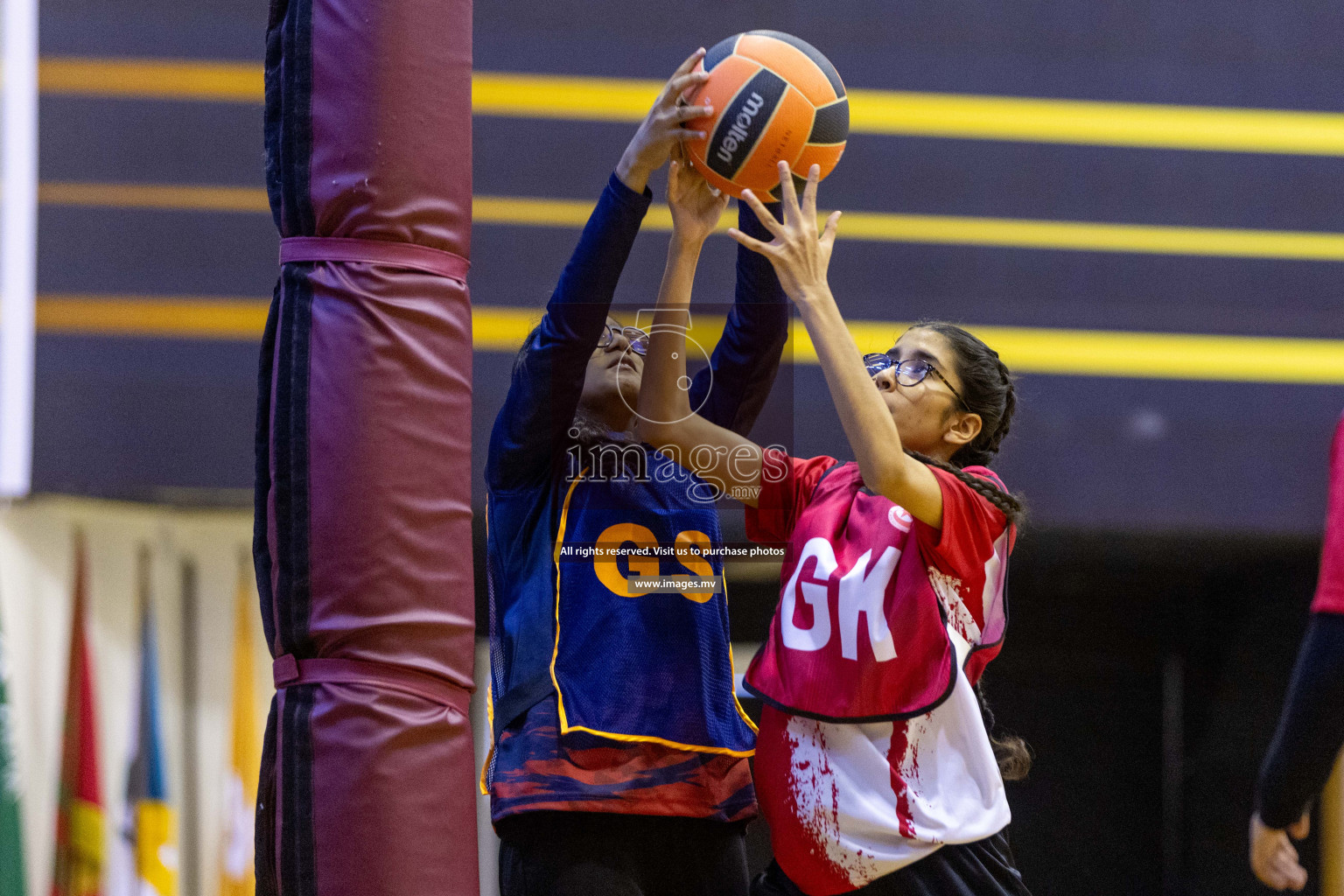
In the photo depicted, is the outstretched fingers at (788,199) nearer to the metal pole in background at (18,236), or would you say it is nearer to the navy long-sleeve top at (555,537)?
the navy long-sleeve top at (555,537)

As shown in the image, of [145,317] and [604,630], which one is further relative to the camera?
[145,317]

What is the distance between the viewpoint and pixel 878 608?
2197 mm

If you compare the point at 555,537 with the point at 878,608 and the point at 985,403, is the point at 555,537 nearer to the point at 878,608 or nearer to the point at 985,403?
the point at 878,608

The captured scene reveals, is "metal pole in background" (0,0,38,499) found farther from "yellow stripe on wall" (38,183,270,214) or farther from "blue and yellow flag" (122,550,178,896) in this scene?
"blue and yellow flag" (122,550,178,896)

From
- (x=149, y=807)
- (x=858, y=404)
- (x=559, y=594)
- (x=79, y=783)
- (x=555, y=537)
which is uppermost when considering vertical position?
(x=858, y=404)

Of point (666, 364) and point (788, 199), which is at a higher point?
point (788, 199)

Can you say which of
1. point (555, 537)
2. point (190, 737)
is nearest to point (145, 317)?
point (190, 737)

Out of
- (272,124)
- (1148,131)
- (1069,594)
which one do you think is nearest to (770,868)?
(272,124)

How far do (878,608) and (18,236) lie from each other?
4677mm

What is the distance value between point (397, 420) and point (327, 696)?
472mm

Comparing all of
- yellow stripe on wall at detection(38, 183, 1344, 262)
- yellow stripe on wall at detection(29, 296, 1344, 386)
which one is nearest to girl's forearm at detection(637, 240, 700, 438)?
yellow stripe on wall at detection(29, 296, 1344, 386)

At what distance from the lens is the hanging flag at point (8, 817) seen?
16.4ft

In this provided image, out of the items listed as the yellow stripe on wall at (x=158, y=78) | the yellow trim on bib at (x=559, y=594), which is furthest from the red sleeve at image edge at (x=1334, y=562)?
the yellow stripe on wall at (x=158, y=78)

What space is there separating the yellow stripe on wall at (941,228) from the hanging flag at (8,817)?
82.5 inches
